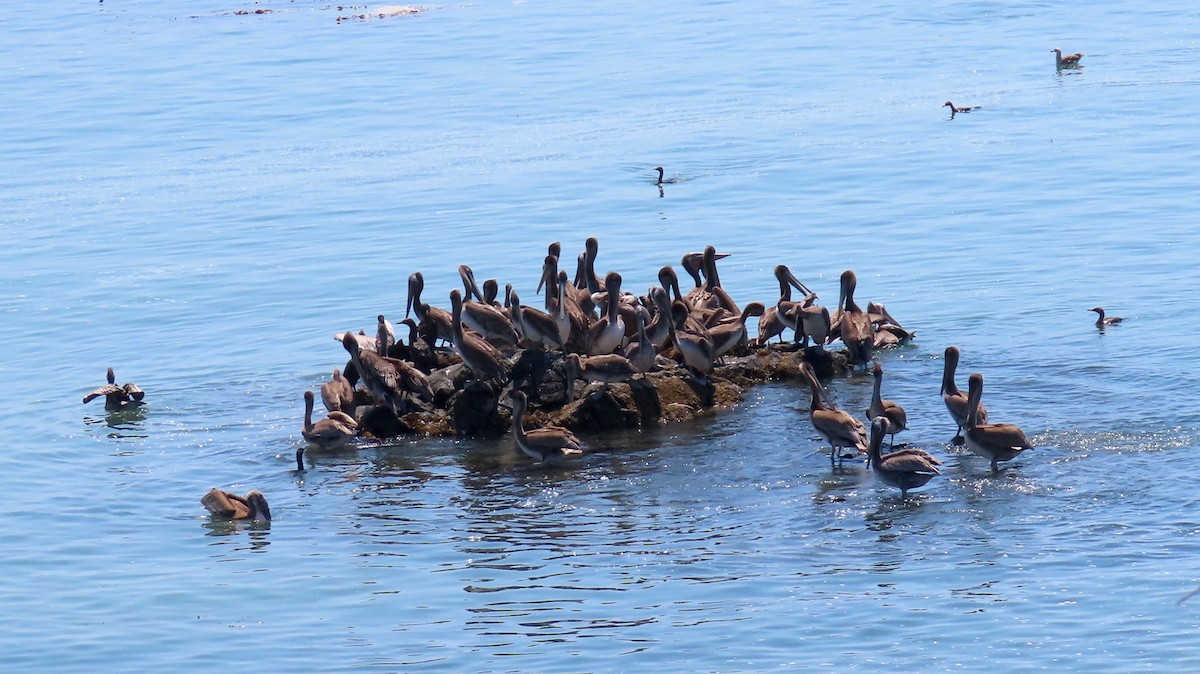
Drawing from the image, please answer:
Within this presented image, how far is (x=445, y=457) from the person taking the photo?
16.5 m

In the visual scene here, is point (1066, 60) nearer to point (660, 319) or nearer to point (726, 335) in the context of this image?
point (726, 335)

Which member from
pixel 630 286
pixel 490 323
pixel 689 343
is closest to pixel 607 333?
pixel 689 343

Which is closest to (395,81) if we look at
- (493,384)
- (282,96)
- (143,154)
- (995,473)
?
(282,96)

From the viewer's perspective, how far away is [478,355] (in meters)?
16.7

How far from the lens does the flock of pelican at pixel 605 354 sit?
1502 centimetres

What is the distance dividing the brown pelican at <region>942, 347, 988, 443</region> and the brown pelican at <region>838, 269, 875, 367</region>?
185 cm

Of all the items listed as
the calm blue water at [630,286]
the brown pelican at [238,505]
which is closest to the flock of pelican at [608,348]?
the calm blue water at [630,286]

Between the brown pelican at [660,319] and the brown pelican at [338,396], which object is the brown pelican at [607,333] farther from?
the brown pelican at [338,396]

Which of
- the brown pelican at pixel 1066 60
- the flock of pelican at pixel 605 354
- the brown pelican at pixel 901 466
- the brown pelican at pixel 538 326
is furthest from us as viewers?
the brown pelican at pixel 1066 60

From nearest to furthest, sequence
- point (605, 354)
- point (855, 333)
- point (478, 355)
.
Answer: point (478, 355), point (605, 354), point (855, 333)

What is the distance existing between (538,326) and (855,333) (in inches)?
143

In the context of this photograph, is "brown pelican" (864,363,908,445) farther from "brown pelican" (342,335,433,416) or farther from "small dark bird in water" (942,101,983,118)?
"small dark bird in water" (942,101,983,118)

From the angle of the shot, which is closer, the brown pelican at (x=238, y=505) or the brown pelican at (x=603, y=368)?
the brown pelican at (x=238, y=505)

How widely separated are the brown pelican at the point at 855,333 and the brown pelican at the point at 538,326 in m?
3.29
